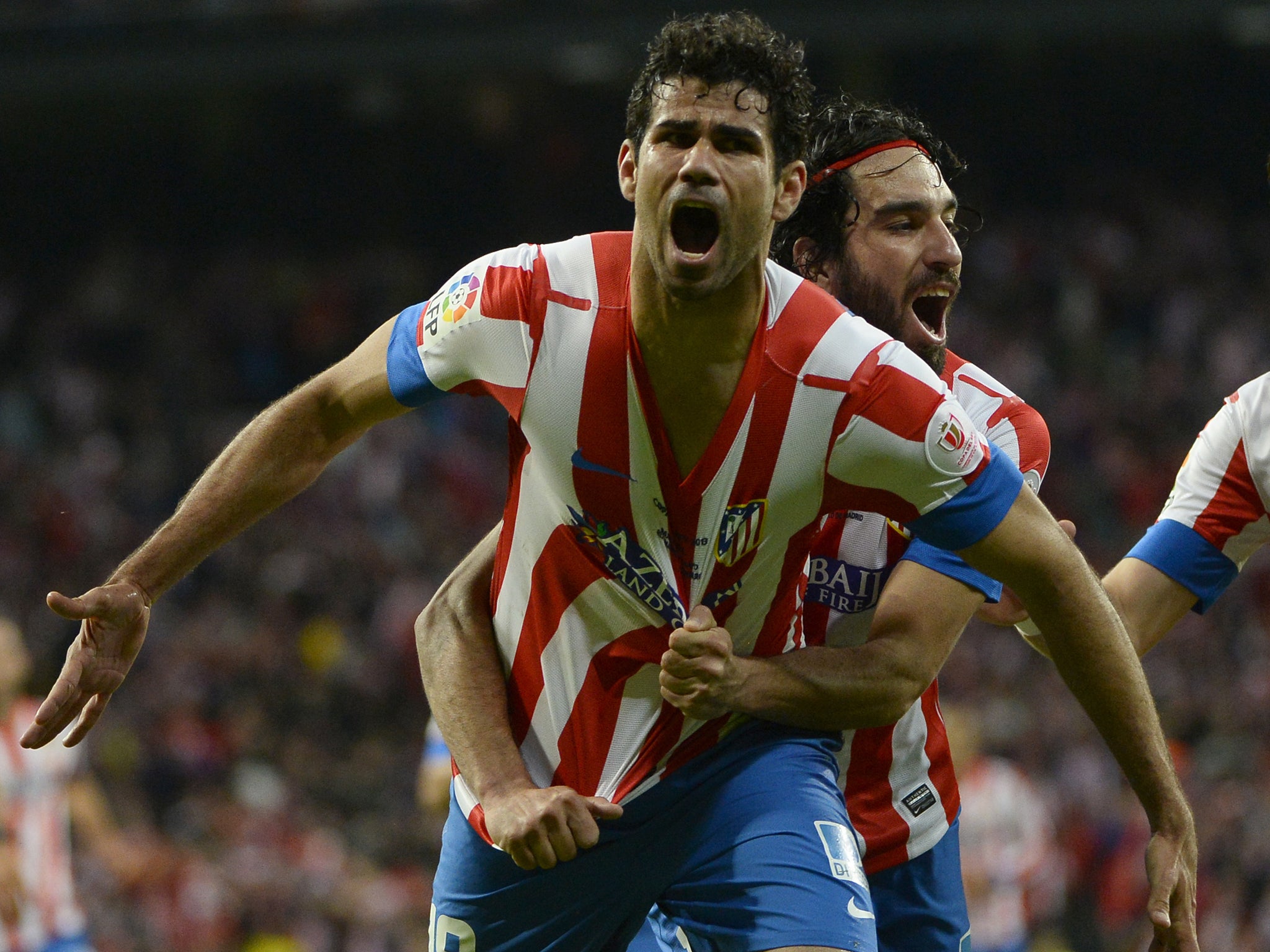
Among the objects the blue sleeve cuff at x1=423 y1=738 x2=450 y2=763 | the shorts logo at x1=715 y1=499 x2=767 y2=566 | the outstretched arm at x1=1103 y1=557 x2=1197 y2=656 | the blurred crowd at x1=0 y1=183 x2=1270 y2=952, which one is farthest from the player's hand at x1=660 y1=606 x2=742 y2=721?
the blurred crowd at x1=0 y1=183 x2=1270 y2=952

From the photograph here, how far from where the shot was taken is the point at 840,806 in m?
3.19

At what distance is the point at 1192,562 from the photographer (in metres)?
4.03

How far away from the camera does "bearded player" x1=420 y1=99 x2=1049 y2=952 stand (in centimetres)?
314

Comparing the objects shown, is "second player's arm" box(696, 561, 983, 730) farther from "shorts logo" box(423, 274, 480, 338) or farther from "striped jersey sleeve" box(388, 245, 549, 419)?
"shorts logo" box(423, 274, 480, 338)

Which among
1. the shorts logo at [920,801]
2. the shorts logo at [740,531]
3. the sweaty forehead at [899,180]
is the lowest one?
the shorts logo at [920,801]

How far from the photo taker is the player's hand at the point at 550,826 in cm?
291

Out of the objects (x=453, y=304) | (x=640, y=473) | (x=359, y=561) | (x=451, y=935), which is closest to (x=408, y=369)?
(x=453, y=304)

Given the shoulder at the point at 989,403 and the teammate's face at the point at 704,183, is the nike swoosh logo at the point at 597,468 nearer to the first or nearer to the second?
the teammate's face at the point at 704,183

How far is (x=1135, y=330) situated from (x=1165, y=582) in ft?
41.5

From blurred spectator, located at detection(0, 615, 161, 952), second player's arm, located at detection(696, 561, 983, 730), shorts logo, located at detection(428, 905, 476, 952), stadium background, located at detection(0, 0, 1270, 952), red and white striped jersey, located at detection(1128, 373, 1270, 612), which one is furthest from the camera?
stadium background, located at detection(0, 0, 1270, 952)

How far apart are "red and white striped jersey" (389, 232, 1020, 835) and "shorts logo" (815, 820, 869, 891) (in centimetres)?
29

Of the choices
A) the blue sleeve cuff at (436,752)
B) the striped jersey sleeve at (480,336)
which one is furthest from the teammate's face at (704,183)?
the blue sleeve cuff at (436,752)

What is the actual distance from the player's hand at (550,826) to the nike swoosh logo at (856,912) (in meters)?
0.45

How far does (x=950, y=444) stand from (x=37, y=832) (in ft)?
20.3
